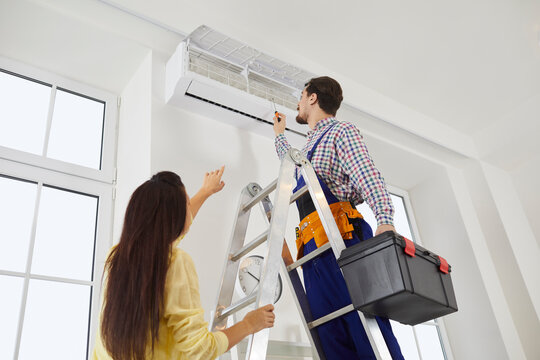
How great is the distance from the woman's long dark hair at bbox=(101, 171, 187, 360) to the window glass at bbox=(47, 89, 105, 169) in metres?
1.22

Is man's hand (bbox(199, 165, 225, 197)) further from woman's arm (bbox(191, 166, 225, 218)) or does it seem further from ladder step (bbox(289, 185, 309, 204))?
ladder step (bbox(289, 185, 309, 204))

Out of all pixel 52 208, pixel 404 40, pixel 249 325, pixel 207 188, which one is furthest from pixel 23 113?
pixel 404 40

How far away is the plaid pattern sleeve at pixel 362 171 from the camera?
1.61m

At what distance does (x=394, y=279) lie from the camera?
55.1 inches

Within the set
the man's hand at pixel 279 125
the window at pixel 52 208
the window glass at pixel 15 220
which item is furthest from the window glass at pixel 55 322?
the man's hand at pixel 279 125

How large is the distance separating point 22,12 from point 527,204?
3.72 metres

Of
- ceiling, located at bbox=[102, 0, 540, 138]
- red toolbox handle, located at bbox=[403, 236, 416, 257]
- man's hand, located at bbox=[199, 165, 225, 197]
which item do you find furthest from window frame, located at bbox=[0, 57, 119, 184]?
red toolbox handle, located at bbox=[403, 236, 416, 257]

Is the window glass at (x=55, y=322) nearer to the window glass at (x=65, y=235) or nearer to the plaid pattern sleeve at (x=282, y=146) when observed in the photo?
the window glass at (x=65, y=235)

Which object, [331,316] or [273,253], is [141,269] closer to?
[273,253]

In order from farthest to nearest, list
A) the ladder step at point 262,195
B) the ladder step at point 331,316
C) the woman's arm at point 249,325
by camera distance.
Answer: the ladder step at point 262,195 → the ladder step at point 331,316 → the woman's arm at point 249,325

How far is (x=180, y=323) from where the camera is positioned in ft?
3.94

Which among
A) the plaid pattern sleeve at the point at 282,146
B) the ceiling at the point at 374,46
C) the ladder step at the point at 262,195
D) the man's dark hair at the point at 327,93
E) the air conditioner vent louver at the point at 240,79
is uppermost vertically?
the ceiling at the point at 374,46

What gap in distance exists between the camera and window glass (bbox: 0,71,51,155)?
2.33 m

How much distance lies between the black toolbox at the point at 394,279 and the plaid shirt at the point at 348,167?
0.19 m
